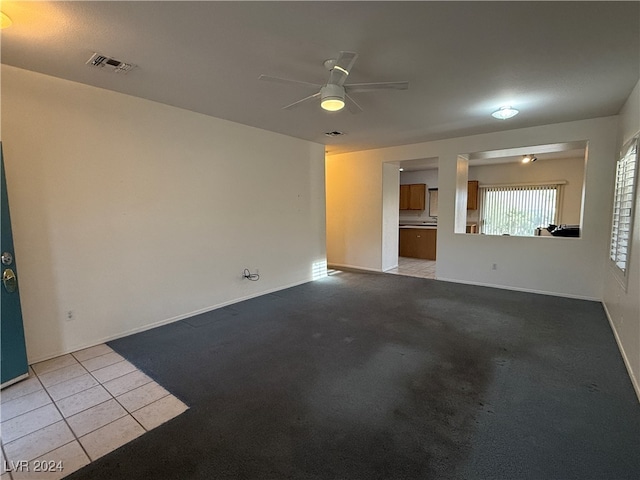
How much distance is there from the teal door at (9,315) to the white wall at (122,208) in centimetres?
28

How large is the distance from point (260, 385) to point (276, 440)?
2.04 ft

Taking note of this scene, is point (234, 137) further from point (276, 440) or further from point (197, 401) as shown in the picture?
point (276, 440)

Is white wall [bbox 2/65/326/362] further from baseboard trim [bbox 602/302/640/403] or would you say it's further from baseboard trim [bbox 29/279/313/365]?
baseboard trim [bbox 602/302/640/403]

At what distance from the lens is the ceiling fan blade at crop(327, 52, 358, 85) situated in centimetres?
222

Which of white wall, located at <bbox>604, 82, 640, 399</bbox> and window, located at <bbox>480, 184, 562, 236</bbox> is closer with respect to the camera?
white wall, located at <bbox>604, 82, 640, 399</bbox>

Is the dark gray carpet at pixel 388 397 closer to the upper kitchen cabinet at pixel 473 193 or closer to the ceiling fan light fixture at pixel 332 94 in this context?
the ceiling fan light fixture at pixel 332 94

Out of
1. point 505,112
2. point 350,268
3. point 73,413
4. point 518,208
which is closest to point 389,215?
point 350,268

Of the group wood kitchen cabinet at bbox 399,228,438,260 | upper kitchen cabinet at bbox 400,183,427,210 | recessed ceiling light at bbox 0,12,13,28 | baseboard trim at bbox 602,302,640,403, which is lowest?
baseboard trim at bbox 602,302,640,403

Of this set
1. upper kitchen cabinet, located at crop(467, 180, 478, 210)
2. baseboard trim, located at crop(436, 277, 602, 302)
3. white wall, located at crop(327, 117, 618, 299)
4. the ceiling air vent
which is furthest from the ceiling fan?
upper kitchen cabinet, located at crop(467, 180, 478, 210)

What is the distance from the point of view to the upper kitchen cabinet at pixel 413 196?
855cm

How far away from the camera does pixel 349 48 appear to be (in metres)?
2.30

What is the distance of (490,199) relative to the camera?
8.03 metres

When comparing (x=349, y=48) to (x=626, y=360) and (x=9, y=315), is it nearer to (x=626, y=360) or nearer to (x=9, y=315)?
(x=9, y=315)

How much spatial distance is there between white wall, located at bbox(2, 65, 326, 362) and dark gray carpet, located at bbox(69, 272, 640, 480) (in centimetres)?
57
